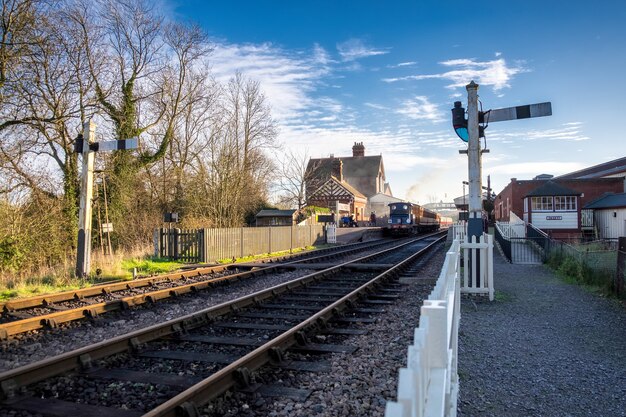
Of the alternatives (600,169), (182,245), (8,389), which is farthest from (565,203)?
(600,169)

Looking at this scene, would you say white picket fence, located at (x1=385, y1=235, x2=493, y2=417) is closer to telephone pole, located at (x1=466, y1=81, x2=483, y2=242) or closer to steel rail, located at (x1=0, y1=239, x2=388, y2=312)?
telephone pole, located at (x1=466, y1=81, x2=483, y2=242)

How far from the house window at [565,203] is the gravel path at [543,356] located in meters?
20.6

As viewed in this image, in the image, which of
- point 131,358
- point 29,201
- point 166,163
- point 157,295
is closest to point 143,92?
point 166,163

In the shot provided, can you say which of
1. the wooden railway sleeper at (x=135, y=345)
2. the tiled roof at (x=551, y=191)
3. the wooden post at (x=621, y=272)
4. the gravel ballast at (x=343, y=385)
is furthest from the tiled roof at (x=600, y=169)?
the wooden railway sleeper at (x=135, y=345)

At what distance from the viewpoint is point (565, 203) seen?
2756 cm

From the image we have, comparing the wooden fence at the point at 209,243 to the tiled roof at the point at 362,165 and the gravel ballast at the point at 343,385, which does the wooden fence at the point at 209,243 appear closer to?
the gravel ballast at the point at 343,385

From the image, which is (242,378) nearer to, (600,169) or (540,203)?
(540,203)

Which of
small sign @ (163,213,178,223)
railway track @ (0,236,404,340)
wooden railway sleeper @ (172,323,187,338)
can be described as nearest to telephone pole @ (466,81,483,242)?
railway track @ (0,236,404,340)

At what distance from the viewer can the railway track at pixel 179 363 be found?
4059 millimetres

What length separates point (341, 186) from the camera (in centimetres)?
5756

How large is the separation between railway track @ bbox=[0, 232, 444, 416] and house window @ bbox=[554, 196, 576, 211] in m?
24.0

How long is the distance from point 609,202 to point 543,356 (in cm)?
3054

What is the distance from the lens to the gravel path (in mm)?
4277

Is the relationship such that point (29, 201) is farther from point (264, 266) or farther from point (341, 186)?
point (341, 186)
